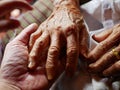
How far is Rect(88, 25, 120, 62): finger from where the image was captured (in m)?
0.72

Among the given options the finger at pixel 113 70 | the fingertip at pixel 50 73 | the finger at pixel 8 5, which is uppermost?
the finger at pixel 8 5

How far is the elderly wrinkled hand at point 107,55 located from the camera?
682mm

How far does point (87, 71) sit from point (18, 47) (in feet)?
0.87

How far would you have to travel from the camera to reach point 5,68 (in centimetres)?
75

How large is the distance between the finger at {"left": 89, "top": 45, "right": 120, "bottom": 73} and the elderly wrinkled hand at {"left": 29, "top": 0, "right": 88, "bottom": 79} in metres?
0.06

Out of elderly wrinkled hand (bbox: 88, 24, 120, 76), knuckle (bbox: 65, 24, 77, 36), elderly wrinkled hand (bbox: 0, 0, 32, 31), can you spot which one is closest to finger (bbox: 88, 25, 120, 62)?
elderly wrinkled hand (bbox: 88, 24, 120, 76)

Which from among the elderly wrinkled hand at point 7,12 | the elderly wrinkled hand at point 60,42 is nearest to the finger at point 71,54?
the elderly wrinkled hand at point 60,42

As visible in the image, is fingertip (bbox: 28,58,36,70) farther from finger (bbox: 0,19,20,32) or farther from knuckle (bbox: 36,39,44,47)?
finger (bbox: 0,19,20,32)

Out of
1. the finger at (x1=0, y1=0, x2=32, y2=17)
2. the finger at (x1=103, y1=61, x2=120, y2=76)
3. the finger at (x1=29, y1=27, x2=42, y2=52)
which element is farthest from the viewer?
the finger at (x1=29, y1=27, x2=42, y2=52)

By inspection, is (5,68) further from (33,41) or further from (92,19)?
(92,19)

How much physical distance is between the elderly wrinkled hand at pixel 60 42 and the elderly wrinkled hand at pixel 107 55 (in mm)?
50

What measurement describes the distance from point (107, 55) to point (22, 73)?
295 millimetres

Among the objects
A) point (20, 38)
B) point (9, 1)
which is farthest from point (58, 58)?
point (9, 1)

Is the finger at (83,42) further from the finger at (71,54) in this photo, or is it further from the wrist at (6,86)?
the wrist at (6,86)
